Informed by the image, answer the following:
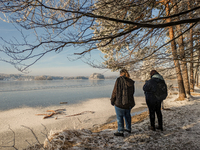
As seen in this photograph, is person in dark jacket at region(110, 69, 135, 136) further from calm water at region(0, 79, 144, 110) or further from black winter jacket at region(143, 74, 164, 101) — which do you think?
calm water at region(0, 79, 144, 110)

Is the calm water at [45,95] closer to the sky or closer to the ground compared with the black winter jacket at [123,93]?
closer to the ground

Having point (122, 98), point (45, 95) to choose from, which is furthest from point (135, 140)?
point (45, 95)

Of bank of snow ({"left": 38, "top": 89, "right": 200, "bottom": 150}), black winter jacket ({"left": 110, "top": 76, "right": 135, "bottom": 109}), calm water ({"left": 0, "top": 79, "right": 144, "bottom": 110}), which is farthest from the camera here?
calm water ({"left": 0, "top": 79, "right": 144, "bottom": 110})

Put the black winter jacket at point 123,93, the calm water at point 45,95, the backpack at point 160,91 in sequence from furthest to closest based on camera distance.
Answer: the calm water at point 45,95 < the backpack at point 160,91 < the black winter jacket at point 123,93

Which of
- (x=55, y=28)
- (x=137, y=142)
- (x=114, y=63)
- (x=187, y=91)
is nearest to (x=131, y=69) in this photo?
(x=114, y=63)

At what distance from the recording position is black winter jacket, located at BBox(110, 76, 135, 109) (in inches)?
124

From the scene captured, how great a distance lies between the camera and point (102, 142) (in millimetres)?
2934

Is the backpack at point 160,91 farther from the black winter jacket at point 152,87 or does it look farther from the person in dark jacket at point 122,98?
the person in dark jacket at point 122,98

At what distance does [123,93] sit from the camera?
320 cm

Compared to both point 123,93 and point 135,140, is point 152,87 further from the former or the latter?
point 135,140

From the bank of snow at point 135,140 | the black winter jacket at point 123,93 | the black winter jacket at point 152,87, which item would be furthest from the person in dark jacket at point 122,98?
the black winter jacket at point 152,87

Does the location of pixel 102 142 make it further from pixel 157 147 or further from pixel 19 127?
pixel 19 127

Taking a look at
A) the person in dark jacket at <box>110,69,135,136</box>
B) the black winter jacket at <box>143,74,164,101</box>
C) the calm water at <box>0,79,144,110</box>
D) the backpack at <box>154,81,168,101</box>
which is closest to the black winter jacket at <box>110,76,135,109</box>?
the person in dark jacket at <box>110,69,135,136</box>

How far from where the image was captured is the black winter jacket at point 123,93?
10.4ft
